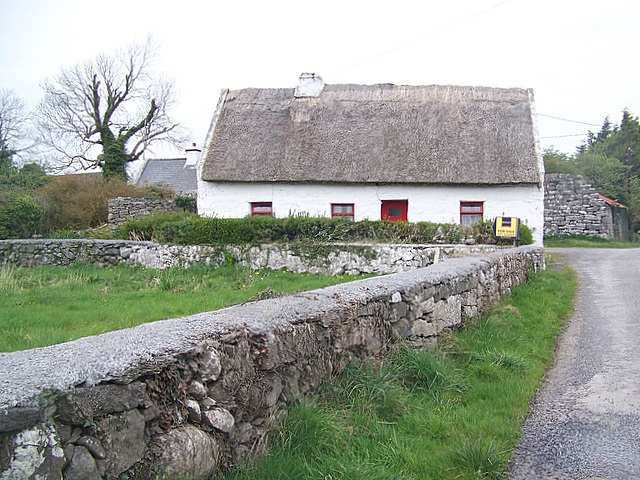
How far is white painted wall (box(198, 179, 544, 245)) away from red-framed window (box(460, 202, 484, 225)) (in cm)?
18

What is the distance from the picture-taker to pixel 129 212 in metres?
21.5

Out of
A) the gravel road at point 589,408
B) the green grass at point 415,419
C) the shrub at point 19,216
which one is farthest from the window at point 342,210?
the green grass at point 415,419

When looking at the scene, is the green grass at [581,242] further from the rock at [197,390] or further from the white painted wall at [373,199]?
the rock at [197,390]

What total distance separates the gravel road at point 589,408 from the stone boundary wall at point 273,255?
5099mm

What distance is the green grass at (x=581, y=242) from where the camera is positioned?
26.1m

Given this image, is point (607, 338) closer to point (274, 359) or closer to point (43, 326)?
point (274, 359)

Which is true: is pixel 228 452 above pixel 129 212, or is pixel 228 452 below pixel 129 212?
below

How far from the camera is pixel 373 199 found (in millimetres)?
19531

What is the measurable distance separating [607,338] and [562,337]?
55cm

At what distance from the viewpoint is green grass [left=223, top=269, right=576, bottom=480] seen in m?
3.34

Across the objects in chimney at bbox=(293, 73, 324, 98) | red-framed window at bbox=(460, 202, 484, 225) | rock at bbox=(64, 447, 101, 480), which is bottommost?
rock at bbox=(64, 447, 101, 480)

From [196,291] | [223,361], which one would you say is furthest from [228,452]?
[196,291]

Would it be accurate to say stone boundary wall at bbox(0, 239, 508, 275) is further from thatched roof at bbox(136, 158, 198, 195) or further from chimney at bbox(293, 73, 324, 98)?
thatched roof at bbox(136, 158, 198, 195)

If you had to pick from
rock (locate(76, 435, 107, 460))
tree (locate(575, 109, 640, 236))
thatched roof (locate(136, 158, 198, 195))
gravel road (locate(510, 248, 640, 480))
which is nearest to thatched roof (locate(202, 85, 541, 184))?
gravel road (locate(510, 248, 640, 480))
